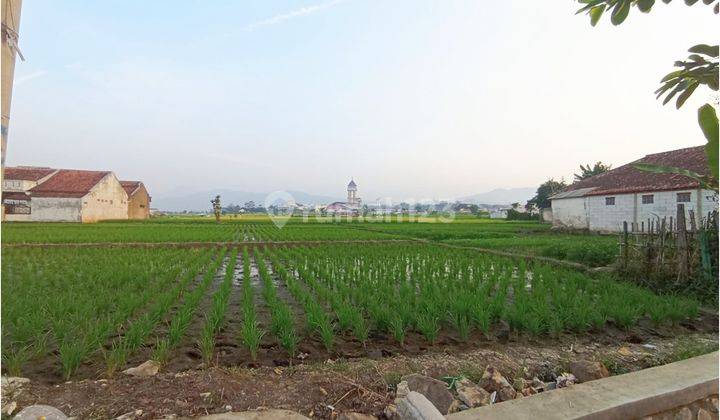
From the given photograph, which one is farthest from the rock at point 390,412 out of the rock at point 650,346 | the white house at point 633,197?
the white house at point 633,197

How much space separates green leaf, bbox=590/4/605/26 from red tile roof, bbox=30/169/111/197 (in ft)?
112

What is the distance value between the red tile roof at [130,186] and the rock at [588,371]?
140 ft

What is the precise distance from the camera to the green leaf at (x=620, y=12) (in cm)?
221

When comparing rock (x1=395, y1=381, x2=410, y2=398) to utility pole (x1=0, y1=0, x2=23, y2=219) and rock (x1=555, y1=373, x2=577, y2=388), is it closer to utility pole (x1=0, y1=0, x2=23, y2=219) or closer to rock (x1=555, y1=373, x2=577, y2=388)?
rock (x1=555, y1=373, x2=577, y2=388)

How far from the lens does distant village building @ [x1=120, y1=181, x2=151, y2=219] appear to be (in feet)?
126

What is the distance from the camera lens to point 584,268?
860 cm

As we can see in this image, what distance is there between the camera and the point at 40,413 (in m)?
2.26

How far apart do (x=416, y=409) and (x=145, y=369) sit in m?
2.30

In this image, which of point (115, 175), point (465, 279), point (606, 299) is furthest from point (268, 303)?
point (115, 175)

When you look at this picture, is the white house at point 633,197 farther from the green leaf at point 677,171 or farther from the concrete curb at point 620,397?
the green leaf at point 677,171

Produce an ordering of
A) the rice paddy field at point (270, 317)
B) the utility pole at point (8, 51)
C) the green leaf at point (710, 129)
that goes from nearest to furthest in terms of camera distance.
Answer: the green leaf at point (710, 129) < the utility pole at point (8, 51) < the rice paddy field at point (270, 317)

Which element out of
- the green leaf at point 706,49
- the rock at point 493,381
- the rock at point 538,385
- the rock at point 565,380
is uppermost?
the green leaf at point 706,49

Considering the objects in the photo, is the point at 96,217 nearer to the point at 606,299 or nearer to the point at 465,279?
the point at 465,279

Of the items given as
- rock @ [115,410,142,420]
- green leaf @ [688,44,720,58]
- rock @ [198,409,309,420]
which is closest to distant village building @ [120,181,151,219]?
rock @ [115,410,142,420]
